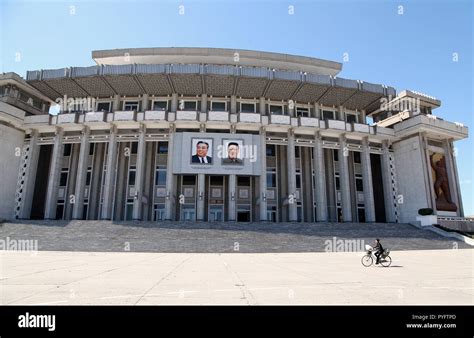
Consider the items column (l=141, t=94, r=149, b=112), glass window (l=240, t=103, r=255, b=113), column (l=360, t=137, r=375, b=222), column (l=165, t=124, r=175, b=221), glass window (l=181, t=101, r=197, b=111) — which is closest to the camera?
column (l=165, t=124, r=175, b=221)

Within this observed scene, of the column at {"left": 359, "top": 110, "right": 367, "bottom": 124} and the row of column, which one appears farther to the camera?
the column at {"left": 359, "top": 110, "right": 367, "bottom": 124}

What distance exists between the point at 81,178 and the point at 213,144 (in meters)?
16.3

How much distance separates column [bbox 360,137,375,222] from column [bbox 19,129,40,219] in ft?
137

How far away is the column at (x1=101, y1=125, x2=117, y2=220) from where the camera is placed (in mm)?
34734

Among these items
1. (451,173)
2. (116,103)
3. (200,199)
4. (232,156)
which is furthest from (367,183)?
(116,103)

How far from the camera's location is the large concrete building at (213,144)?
36094mm

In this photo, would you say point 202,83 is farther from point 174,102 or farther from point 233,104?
point 233,104

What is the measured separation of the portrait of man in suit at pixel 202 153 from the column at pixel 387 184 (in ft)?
78.6

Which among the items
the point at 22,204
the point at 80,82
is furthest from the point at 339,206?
the point at 22,204

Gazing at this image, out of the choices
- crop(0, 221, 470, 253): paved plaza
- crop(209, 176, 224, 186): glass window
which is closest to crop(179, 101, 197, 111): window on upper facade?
crop(209, 176, 224, 186): glass window

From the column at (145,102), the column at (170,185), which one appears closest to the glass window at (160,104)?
the column at (145,102)

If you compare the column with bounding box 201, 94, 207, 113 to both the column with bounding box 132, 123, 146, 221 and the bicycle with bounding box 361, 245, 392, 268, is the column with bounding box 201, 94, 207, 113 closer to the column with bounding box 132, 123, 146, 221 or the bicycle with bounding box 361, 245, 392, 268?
the column with bounding box 132, 123, 146, 221

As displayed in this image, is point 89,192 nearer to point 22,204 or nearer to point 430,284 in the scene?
point 22,204

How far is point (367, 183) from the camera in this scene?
39000mm
